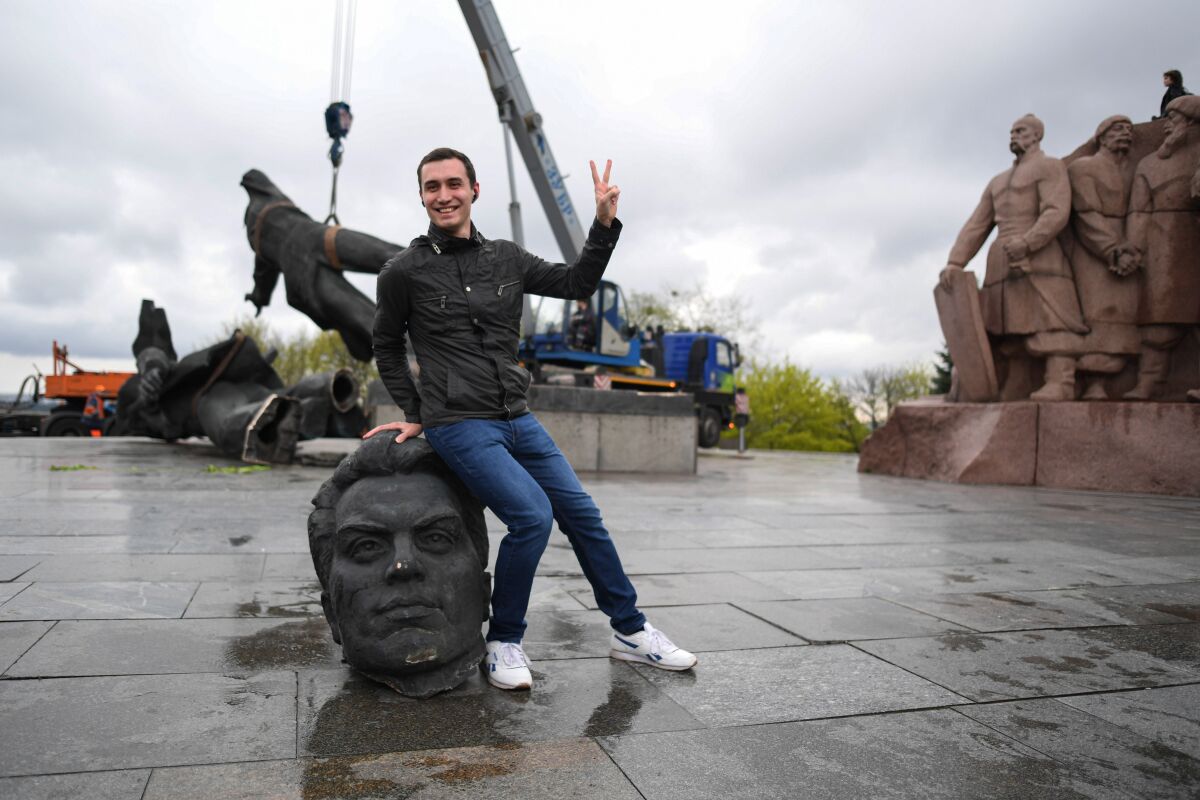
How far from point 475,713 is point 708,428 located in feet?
69.1

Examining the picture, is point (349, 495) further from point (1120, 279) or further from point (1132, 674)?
point (1120, 279)

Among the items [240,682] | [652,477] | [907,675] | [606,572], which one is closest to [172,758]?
[240,682]

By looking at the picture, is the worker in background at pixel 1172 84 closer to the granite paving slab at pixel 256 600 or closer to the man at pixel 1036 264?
the man at pixel 1036 264

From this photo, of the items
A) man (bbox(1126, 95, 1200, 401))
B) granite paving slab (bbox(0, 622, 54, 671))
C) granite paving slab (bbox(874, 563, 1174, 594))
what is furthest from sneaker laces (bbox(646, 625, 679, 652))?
man (bbox(1126, 95, 1200, 401))

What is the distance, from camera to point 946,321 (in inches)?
446

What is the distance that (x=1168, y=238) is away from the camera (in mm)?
10148

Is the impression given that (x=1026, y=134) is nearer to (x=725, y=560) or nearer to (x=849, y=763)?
(x=725, y=560)

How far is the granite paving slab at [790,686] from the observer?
271 centimetres

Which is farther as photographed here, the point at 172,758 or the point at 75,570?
the point at 75,570

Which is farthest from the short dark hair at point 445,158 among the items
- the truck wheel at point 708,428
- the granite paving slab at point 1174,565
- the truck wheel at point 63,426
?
the truck wheel at point 63,426

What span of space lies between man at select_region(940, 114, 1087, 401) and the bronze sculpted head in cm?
940

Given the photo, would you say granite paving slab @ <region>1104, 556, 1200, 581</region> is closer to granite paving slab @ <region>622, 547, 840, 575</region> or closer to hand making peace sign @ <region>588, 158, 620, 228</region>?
granite paving slab @ <region>622, 547, 840, 575</region>

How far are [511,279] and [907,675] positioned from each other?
76.8 inches

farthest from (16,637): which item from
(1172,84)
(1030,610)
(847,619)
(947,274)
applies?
(1172,84)
